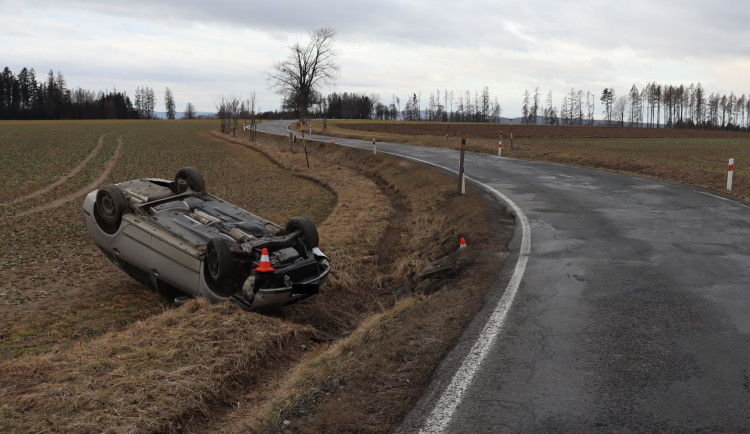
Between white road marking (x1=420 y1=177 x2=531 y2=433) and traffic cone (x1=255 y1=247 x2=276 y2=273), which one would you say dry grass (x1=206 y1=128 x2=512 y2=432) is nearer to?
white road marking (x1=420 y1=177 x2=531 y2=433)

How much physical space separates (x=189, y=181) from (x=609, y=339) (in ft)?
24.9

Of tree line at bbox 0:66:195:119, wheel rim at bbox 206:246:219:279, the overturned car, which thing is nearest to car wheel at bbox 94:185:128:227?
the overturned car

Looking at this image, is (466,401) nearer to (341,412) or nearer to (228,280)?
(341,412)

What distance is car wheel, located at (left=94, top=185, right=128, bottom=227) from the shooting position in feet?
29.3

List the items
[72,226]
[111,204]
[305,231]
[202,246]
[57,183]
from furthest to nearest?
[57,183], [72,226], [111,204], [305,231], [202,246]

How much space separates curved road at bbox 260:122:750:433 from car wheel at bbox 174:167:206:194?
5.52 m

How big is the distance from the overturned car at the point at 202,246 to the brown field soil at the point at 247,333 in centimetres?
45

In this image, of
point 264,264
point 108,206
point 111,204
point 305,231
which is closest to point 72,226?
point 108,206

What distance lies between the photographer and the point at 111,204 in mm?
9086

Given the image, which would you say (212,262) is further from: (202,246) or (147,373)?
(147,373)

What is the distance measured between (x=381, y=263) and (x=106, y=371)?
658cm

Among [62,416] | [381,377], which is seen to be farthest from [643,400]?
[62,416]

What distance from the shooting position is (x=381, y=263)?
36.7 ft

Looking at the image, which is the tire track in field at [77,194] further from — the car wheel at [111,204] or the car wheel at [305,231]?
the car wheel at [305,231]
